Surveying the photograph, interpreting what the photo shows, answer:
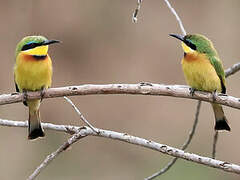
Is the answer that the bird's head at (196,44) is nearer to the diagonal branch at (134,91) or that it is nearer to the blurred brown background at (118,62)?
the diagonal branch at (134,91)

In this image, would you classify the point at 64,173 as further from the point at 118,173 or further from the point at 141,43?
the point at 141,43

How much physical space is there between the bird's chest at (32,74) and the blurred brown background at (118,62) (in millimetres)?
2777

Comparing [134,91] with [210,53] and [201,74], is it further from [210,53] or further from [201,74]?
[210,53]

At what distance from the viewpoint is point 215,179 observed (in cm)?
510

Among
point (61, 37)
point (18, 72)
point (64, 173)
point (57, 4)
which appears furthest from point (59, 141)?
point (18, 72)

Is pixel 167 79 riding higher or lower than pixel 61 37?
lower

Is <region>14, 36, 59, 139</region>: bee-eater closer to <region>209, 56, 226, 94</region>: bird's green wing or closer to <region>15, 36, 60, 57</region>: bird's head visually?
<region>15, 36, 60, 57</region>: bird's head

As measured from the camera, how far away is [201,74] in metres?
2.85

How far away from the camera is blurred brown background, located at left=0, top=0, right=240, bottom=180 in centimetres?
566

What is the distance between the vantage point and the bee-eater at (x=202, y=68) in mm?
2848

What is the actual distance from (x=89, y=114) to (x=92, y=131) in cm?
352

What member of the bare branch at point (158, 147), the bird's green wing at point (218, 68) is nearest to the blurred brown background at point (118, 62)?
the bird's green wing at point (218, 68)

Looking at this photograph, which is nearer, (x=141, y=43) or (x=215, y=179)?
(x=215, y=179)

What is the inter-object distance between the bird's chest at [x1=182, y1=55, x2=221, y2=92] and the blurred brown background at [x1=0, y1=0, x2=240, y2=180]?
108 inches
